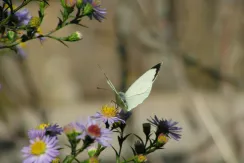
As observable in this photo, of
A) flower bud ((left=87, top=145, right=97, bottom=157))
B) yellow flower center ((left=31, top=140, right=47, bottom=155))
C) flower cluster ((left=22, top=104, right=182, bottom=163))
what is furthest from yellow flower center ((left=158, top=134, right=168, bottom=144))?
yellow flower center ((left=31, top=140, right=47, bottom=155))

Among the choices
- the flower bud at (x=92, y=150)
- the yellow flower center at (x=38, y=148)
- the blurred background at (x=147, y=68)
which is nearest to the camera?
the yellow flower center at (x=38, y=148)

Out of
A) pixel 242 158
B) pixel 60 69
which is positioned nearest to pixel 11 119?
pixel 60 69

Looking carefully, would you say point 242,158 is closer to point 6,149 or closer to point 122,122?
point 6,149

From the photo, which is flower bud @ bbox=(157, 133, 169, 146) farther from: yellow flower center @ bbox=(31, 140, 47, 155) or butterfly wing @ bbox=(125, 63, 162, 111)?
yellow flower center @ bbox=(31, 140, 47, 155)

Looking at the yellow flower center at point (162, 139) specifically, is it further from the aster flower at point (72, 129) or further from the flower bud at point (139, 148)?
the aster flower at point (72, 129)

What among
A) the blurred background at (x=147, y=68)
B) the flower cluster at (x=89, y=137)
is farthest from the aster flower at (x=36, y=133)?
the blurred background at (x=147, y=68)

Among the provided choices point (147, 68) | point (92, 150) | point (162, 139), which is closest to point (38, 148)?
point (92, 150)
